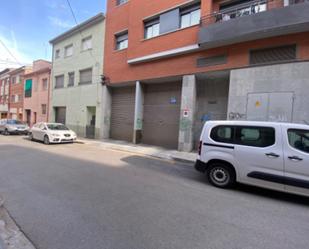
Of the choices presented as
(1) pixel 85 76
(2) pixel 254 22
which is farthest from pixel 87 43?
(2) pixel 254 22

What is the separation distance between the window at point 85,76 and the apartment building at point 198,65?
97.7 inches

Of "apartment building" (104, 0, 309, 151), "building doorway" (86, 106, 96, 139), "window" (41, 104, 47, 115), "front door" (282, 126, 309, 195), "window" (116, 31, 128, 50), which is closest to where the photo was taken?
"front door" (282, 126, 309, 195)

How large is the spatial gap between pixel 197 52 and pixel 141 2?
5915 millimetres

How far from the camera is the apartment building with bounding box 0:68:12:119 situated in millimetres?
33906

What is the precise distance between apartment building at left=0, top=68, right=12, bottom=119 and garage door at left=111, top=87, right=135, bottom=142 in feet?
89.3

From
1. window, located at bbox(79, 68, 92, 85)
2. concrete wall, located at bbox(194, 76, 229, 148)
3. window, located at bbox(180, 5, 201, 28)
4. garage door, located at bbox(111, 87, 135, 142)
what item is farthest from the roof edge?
concrete wall, located at bbox(194, 76, 229, 148)

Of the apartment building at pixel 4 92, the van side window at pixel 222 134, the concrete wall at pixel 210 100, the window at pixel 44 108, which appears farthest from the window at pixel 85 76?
the apartment building at pixel 4 92

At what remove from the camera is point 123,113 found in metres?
15.8

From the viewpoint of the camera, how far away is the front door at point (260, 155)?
4793 mm

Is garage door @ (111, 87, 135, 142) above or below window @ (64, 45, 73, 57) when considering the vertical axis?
below

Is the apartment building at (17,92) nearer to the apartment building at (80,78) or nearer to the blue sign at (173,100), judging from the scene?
the apartment building at (80,78)

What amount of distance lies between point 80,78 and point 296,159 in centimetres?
1868

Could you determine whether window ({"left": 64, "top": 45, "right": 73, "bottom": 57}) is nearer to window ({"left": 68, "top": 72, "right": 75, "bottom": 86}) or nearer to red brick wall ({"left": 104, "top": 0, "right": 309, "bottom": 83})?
window ({"left": 68, "top": 72, "right": 75, "bottom": 86})

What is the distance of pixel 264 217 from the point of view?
3.83 m
